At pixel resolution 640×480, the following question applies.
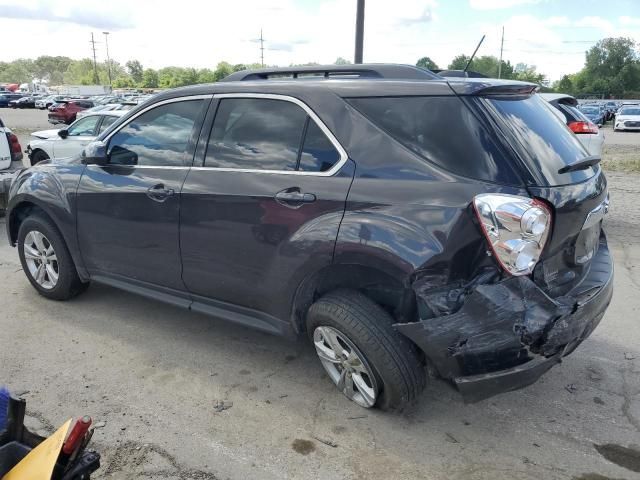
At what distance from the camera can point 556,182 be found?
8.96 ft

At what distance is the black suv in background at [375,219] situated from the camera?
2.60 metres

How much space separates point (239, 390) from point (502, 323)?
1.67m

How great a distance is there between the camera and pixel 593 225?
309cm

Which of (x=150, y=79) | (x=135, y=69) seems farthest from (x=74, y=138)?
(x=135, y=69)

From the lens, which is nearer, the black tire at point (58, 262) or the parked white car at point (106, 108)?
the black tire at point (58, 262)

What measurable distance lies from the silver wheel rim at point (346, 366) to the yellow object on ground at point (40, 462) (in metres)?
1.54

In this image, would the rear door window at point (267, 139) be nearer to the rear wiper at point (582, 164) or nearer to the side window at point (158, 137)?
the side window at point (158, 137)

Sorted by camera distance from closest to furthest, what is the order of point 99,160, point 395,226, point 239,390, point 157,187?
point 395,226 → point 239,390 → point 157,187 → point 99,160

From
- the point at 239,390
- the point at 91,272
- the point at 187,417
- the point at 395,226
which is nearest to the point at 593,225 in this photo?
the point at 395,226

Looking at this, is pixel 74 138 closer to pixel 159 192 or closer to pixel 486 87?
pixel 159 192

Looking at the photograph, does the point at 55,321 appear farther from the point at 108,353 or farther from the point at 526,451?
the point at 526,451

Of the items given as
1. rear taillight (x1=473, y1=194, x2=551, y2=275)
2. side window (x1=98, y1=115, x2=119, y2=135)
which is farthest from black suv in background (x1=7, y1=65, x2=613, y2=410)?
side window (x1=98, y1=115, x2=119, y2=135)

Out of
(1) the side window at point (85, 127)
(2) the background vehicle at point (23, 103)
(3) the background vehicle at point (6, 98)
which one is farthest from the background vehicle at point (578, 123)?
(3) the background vehicle at point (6, 98)

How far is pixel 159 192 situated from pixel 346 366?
168 cm
